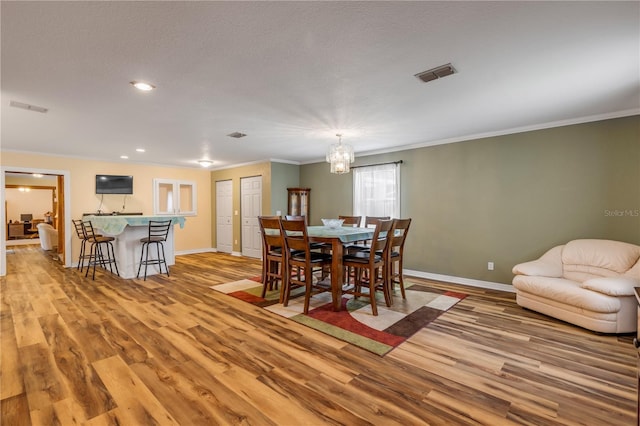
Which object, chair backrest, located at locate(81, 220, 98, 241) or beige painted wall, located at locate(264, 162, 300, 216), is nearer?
chair backrest, located at locate(81, 220, 98, 241)

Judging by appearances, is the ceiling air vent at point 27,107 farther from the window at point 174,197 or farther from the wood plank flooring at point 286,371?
the window at point 174,197

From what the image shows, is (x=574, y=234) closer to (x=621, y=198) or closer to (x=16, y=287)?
(x=621, y=198)

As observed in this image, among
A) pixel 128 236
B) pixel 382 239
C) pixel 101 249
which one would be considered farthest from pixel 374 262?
pixel 101 249

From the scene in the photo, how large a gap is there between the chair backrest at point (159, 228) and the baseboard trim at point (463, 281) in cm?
441

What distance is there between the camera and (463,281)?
4656mm

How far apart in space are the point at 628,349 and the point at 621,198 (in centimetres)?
191

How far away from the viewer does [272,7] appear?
5.30 ft

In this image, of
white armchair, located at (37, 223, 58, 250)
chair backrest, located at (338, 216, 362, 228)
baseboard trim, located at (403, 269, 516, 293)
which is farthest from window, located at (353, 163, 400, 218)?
white armchair, located at (37, 223, 58, 250)

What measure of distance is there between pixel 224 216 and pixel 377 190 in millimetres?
4448

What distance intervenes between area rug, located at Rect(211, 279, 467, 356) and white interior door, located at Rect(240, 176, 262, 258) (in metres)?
2.60

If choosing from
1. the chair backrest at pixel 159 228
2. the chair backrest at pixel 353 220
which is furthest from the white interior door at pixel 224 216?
the chair backrest at pixel 353 220

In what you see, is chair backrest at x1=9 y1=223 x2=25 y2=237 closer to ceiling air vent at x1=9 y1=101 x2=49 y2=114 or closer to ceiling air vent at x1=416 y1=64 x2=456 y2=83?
ceiling air vent at x1=9 y1=101 x2=49 y2=114

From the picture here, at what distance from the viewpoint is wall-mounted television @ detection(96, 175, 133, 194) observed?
21.1 feet

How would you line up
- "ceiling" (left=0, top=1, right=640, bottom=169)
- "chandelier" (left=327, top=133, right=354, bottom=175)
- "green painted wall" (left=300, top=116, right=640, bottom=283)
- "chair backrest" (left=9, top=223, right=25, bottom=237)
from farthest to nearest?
"chair backrest" (left=9, top=223, right=25, bottom=237) → "chandelier" (left=327, top=133, right=354, bottom=175) → "green painted wall" (left=300, top=116, right=640, bottom=283) → "ceiling" (left=0, top=1, right=640, bottom=169)
